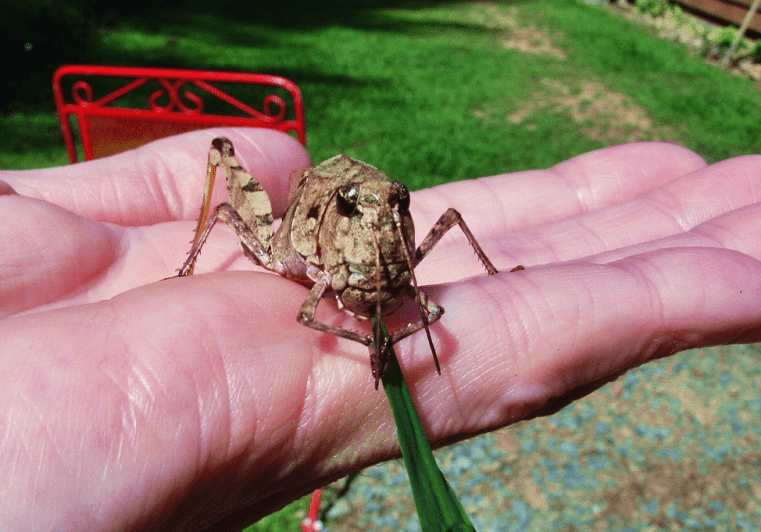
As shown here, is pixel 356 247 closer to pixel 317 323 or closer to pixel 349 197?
pixel 349 197

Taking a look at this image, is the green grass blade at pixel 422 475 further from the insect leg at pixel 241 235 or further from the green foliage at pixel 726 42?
the green foliage at pixel 726 42

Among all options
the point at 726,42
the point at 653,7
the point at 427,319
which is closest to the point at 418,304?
the point at 427,319

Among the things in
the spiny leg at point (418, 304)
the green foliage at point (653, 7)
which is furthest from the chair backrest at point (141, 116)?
the green foliage at point (653, 7)

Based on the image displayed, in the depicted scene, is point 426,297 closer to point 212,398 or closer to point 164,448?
point 212,398

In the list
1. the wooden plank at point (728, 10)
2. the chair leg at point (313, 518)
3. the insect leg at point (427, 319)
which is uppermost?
the wooden plank at point (728, 10)

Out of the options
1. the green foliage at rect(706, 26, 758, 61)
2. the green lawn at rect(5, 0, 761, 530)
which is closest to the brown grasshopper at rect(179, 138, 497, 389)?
the green lawn at rect(5, 0, 761, 530)
